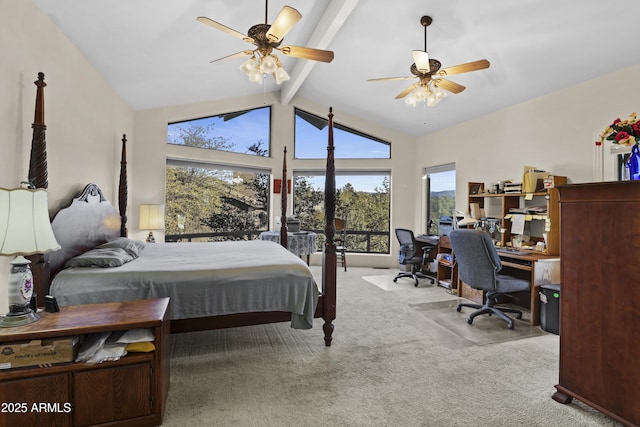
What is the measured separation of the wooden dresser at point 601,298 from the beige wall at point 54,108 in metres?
3.52

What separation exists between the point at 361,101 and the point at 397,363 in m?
4.36

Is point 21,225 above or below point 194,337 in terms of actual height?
above

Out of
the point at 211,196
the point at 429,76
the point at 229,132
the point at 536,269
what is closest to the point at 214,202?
the point at 211,196

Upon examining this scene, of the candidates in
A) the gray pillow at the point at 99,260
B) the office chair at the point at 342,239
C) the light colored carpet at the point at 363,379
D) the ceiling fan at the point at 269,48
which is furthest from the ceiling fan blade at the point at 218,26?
the office chair at the point at 342,239

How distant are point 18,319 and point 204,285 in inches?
39.0

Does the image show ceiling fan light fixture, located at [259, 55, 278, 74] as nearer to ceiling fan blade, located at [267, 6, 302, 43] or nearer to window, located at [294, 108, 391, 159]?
ceiling fan blade, located at [267, 6, 302, 43]

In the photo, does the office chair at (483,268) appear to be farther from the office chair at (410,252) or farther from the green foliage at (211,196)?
the green foliage at (211,196)

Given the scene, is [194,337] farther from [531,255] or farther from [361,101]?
[361,101]

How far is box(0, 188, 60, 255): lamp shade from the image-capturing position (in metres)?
1.50

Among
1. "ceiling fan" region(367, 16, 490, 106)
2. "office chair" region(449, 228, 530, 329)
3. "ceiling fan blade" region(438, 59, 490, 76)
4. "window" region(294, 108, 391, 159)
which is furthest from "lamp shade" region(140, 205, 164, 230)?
"ceiling fan blade" region(438, 59, 490, 76)

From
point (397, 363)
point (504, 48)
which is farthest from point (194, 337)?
point (504, 48)

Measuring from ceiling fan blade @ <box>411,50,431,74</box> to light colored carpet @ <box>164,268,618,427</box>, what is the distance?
2.54 meters

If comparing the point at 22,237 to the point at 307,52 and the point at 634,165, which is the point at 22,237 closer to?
the point at 307,52

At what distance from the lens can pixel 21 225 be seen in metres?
1.54
